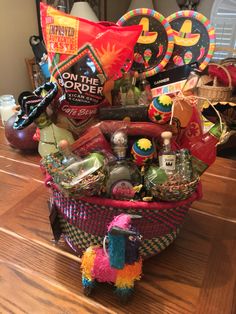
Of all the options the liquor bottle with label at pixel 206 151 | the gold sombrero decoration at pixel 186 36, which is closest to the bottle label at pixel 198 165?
the liquor bottle with label at pixel 206 151

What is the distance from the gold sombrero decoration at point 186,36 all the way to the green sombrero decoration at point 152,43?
25mm

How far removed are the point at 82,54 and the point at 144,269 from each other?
400mm

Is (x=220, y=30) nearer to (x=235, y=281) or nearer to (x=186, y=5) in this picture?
(x=186, y=5)

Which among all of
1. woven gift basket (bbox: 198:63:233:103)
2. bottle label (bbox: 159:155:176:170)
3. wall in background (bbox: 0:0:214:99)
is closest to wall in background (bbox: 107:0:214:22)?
wall in background (bbox: 0:0:214:99)

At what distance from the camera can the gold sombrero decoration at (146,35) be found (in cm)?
64

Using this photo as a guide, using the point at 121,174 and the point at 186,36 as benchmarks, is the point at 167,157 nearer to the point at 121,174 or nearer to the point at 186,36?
the point at 121,174

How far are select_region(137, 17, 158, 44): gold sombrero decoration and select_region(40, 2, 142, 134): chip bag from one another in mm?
138

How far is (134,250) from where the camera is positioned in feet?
1.33

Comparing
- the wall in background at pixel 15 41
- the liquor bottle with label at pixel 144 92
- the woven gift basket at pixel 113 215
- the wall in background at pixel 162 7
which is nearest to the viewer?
the woven gift basket at pixel 113 215

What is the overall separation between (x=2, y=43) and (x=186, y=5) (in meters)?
1.81

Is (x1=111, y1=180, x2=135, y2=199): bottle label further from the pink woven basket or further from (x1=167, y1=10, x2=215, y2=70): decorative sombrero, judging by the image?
(x1=167, y1=10, x2=215, y2=70): decorative sombrero

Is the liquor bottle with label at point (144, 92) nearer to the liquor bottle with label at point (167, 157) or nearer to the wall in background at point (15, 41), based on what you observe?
the liquor bottle with label at point (167, 157)

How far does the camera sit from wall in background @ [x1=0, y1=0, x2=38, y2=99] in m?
1.95

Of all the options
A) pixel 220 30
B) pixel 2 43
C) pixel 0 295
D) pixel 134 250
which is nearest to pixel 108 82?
pixel 134 250
